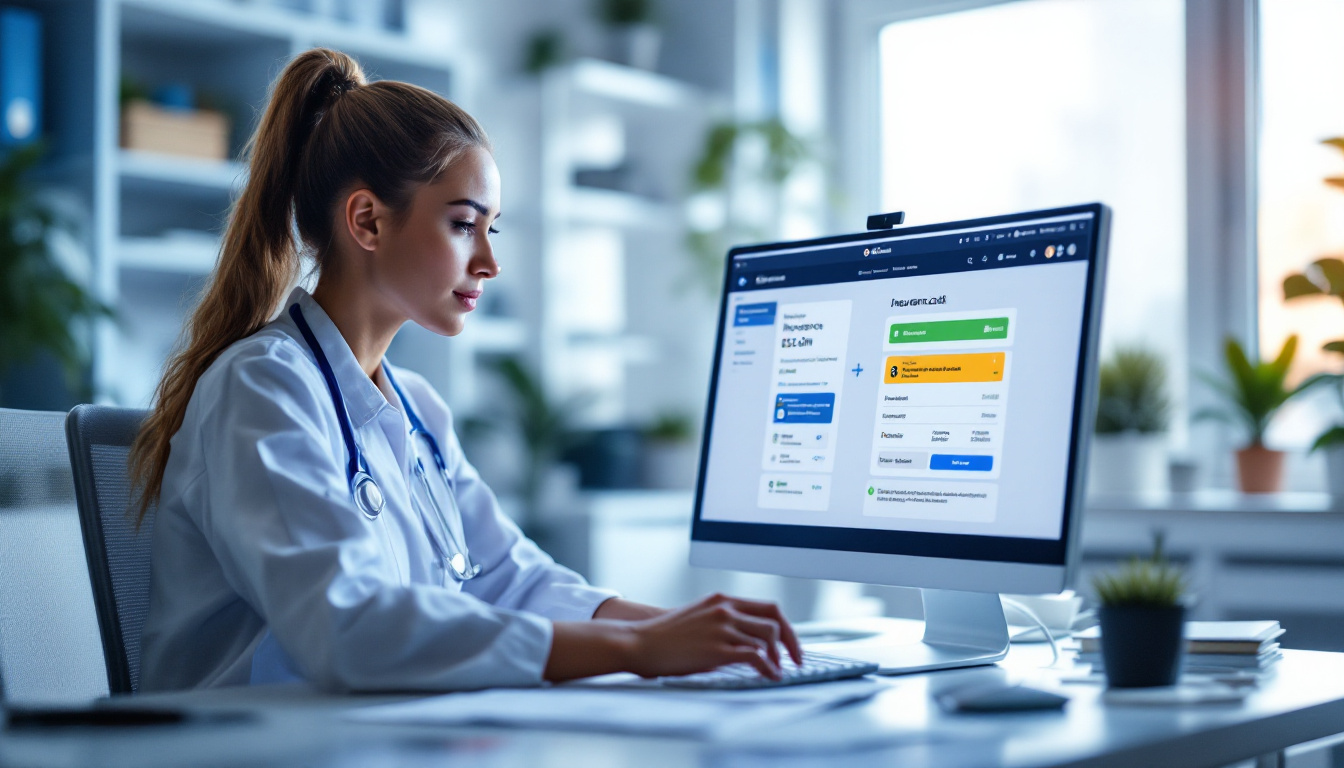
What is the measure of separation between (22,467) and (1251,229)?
2.95 meters

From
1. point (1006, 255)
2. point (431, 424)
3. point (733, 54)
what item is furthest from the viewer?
point (733, 54)

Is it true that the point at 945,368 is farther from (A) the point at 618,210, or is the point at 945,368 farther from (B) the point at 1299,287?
(A) the point at 618,210

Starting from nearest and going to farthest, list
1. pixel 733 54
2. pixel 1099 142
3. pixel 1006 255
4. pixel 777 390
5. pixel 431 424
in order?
pixel 1006 255
pixel 777 390
pixel 431 424
pixel 1099 142
pixel 733 54

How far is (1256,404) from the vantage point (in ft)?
9.30

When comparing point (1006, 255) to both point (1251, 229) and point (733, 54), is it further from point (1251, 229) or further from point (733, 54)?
point (733, 54)

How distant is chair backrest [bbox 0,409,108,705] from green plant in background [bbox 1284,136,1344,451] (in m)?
2.38

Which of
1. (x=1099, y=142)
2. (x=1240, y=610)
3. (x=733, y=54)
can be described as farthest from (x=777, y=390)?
(x=733, y=54)

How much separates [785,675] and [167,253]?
2.31m

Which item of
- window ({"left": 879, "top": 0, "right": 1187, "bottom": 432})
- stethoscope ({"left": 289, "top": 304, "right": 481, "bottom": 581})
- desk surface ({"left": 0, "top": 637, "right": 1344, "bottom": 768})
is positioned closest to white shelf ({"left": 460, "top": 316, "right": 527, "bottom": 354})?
window ({"left": 879, "top": 0, "right": 1187, "bottom": 432})

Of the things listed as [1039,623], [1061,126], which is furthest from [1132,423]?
[1039,623]

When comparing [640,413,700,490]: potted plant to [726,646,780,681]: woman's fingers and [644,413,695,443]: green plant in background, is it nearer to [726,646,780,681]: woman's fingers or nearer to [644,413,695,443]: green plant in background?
[644,413,695,443]: green plant in background

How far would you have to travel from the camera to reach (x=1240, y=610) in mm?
2645

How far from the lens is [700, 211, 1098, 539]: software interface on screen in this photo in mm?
1117

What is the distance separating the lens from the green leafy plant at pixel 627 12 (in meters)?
4.00
